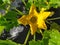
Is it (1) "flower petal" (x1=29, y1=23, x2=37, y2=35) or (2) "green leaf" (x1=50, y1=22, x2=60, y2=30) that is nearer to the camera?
(1) "flower petal" (x1=29, y1=23, x2=37, y2=35)

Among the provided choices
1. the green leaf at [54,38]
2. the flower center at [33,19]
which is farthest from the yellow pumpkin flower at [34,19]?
the green leaf at [54,38]

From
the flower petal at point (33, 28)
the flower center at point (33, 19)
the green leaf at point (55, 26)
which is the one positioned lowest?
the green leaf at point (55, 26)

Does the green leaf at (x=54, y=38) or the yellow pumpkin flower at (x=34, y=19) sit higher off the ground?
the yellow pumpkin flower at (x=34, y=19)

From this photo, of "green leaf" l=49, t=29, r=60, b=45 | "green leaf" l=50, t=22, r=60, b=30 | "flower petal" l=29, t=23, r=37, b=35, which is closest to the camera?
"green leaf" l=49, t=29, r=60, b=45

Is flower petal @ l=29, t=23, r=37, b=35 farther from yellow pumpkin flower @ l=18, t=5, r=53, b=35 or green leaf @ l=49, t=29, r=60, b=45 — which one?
green leaf @ l=49, t=29, r=60, b=45

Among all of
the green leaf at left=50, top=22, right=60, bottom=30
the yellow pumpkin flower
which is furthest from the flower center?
the green leaf at left=50, top=22, right=60, bottom=30

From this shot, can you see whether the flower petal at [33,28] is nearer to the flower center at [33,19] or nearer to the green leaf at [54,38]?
the flower center at [33,19]

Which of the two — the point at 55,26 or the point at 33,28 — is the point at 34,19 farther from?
the point at 55,26

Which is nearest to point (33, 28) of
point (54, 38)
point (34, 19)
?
point (34, 19)

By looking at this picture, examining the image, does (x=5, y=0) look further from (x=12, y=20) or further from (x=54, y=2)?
(x=54, y=2)

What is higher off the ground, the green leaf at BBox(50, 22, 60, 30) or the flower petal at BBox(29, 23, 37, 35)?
the flower petal at BBox(29, 23, 37, 35)
